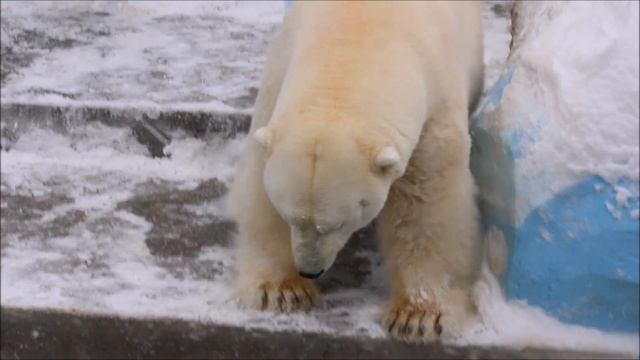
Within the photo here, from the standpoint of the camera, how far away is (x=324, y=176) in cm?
220

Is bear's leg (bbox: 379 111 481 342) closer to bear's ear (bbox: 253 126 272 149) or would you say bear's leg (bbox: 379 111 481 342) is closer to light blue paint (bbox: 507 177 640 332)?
light blue paint (bbox: 507 177 640 332)

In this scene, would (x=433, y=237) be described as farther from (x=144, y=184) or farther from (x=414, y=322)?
(x=144, y=184)

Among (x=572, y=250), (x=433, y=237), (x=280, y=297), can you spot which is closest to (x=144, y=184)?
(x=280, y=297)

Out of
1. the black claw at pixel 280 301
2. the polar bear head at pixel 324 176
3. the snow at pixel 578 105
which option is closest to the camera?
the polar bear head at pixel 324 176

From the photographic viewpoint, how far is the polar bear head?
2205 millimetres

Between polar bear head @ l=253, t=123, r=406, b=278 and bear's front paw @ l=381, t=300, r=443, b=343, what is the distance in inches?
17.3

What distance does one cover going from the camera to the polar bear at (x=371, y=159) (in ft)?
7.36

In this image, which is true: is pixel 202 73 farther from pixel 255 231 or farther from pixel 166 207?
pixel 255 231

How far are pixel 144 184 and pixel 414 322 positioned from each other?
134cm

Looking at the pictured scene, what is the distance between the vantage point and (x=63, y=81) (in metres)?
4.27

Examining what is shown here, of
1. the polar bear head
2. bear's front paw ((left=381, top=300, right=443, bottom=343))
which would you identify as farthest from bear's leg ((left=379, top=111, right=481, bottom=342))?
the polar bear head

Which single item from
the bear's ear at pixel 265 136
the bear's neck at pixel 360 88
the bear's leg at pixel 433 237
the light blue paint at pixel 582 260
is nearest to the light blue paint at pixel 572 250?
the light blue paint at pixel 582 260

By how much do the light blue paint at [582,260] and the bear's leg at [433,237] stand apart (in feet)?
0.63

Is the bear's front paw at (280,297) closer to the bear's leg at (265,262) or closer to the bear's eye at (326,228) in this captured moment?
the bear's leg at (265,262)
